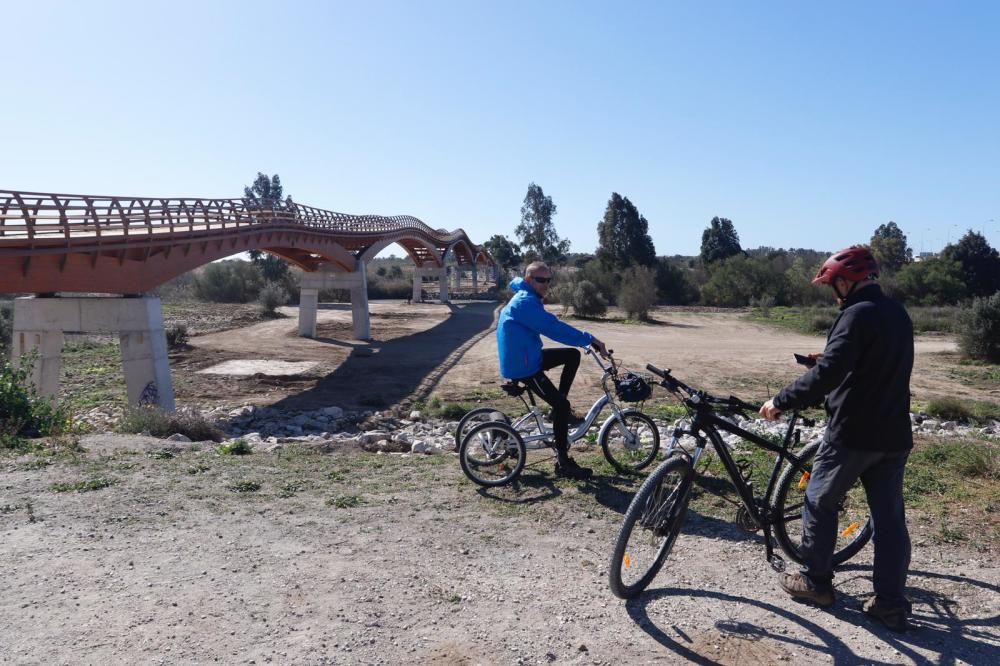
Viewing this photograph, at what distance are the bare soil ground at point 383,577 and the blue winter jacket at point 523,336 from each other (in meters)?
1.10

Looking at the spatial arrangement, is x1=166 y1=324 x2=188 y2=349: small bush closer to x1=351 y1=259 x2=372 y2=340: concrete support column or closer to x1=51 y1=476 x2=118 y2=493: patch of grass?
x1=351 y1=259 x2=372 y2=340: concrete support column

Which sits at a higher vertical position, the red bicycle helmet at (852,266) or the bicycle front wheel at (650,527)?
the red bicycle helmet at (852,266)

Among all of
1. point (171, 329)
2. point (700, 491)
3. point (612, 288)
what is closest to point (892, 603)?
point (700, 491)

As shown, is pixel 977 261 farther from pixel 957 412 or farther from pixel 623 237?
pixel 957 412

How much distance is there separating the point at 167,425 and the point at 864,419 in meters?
9.56

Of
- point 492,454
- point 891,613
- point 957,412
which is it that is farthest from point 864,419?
point 957,412

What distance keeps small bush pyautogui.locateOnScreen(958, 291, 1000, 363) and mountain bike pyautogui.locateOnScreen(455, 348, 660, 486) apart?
22.0 meters

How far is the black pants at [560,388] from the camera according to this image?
22.6 ft

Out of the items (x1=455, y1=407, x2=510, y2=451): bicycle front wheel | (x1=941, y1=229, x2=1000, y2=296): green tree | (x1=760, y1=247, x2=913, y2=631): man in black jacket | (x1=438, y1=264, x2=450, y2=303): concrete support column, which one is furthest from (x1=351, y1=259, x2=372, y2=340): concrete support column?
(x1=941, y1=229, x2=1000, y2=296): green tree

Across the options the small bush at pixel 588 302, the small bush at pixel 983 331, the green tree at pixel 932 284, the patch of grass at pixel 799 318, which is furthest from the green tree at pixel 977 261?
the small bush at pixel 983 331

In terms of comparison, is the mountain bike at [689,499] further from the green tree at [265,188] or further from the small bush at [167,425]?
the green tree at [265,188]

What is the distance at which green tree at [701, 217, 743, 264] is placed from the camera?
82562mm

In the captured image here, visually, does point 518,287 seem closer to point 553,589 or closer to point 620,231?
point 553,589

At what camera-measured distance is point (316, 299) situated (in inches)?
1377
